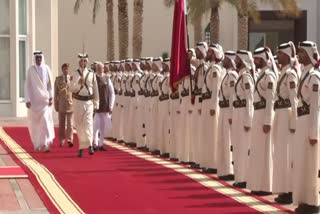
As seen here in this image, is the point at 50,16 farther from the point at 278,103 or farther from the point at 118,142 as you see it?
the point at 278,103

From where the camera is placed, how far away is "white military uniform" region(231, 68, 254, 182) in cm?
1173

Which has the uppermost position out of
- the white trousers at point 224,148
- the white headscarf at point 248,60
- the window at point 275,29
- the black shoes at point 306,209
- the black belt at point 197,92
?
the window at point 275,29

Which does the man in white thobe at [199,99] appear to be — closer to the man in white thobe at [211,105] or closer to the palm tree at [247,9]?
the man in white thobe at [211,105]

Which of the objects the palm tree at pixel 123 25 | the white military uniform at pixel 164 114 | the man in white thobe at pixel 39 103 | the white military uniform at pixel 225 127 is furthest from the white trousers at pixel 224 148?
the palm tree at pixel 123 25

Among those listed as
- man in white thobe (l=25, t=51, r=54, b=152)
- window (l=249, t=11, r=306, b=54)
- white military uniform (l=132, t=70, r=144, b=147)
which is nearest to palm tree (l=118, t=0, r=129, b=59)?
window (l=249, t=11, r=306, b=54)

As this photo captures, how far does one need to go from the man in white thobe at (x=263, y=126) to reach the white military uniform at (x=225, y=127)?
4.33 ft

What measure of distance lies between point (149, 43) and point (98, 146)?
83.5 feet

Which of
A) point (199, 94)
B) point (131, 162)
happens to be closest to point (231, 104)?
point (199, 94)

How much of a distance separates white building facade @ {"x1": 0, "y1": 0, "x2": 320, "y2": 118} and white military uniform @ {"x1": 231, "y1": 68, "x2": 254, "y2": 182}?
18.9 metres

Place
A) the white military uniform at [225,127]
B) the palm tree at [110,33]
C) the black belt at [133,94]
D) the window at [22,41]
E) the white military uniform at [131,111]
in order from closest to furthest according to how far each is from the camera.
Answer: the white military uniform at [225,127] → the black belt at [133,94] → the white military uniform at [131,111] → the window at [22,41] → the palm tree at [110,33]

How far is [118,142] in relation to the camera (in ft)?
68.5

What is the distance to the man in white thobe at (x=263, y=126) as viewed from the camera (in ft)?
36.0

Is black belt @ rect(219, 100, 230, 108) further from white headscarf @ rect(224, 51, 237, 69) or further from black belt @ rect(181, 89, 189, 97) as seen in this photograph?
black belt @ rect(181, 89, 189, 97)

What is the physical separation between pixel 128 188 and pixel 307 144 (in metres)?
2.99
